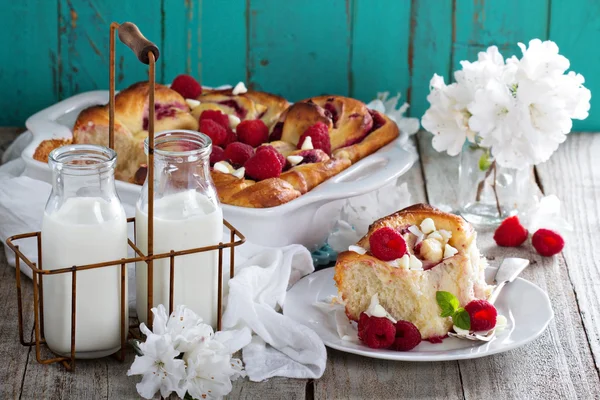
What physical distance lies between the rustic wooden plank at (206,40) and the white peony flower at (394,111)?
0.37 m

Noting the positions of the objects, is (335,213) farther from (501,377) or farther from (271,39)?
(271,39)

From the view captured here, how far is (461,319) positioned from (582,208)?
0.73 m

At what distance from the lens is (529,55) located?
1.66 m

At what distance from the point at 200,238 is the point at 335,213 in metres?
0.45

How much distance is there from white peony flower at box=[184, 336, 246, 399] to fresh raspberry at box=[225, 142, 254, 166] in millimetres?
547

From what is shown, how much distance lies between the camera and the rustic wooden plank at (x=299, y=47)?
2295 millimetres

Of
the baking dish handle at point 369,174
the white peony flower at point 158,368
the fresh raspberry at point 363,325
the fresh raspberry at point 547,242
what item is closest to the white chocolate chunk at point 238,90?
the baking dish handle at point 369,174

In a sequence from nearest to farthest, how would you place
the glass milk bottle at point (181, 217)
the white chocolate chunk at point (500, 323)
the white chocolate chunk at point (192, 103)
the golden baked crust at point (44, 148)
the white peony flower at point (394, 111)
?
1. the glass milk bottle at point (181, 217)
2. the white chocolate chunk at point (500, 323)
3. the golden baked crust at point (44, 148)
4. the white chocolate chunk at point (192, 103)
5. the white peony flower at point (394, 111)

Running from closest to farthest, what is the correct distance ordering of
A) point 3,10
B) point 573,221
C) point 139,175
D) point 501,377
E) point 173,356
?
point 173,356
point 501,377
point 139,175
point 573,221
point 3,10

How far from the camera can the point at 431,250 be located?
135 centimetres

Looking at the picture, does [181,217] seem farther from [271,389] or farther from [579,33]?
[579,33]

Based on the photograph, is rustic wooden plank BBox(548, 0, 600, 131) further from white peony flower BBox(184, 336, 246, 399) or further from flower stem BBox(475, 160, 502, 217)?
white peony flower BBox(184, 336, 246, 399)

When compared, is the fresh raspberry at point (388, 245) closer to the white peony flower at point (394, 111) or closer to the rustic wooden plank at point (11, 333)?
the rustic wooden plank at point (11, 333)

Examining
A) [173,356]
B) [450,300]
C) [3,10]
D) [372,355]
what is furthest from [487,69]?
[3,10]
